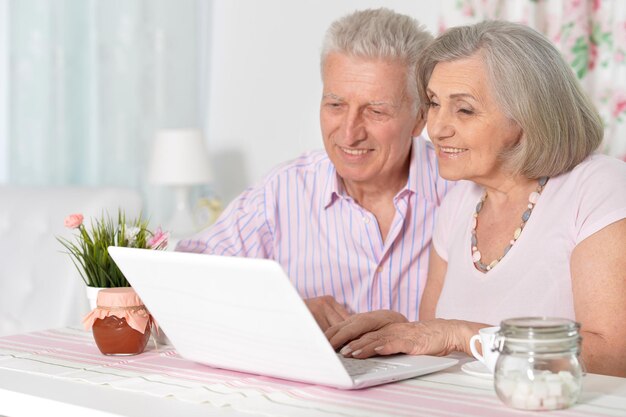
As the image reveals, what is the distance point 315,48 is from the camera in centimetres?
425

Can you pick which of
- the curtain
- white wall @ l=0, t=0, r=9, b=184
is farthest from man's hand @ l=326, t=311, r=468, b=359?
white wall @ l=0, t=0, r=9, b=184

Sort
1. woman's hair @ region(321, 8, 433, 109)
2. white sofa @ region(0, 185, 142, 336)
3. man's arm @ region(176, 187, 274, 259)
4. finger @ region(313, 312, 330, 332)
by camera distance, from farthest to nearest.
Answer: white sofa @ region(0, 185, 142, 336) < man's arm @ region(176, 187, 274, 259) < woman's hair @ region(321, 8, 433, 109) < finger @ region(313, 312, 330, 332)

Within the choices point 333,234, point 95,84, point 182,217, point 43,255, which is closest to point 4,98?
point 95,84

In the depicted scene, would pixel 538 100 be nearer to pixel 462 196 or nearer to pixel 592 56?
pixel 462 196

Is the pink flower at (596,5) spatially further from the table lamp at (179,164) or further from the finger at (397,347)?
the finger at (397,347)

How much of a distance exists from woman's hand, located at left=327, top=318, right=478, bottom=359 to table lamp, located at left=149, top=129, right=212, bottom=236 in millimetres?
2469

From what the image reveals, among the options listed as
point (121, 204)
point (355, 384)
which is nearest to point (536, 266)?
point (355, 384)

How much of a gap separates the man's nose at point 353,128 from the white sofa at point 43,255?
2.91ft

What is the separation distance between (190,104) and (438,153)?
106 inches

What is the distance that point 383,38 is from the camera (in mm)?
2250

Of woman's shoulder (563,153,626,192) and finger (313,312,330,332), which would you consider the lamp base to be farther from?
woman's shoulder (563,153,626,192)

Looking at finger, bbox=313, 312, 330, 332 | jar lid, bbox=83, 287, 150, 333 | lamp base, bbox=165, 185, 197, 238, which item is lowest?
lamp base, bbox=165, 185, 197, 238

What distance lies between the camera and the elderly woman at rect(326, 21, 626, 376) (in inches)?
69.2

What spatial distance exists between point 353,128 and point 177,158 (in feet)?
6.47
